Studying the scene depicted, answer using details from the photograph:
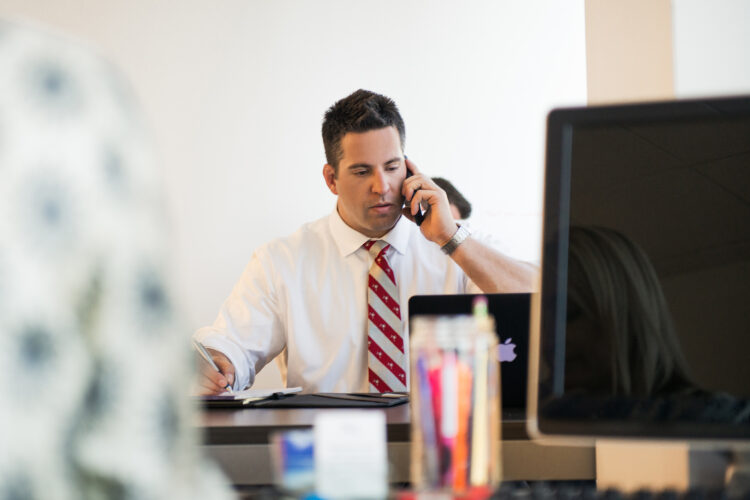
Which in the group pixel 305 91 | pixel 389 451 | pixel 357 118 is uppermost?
pixel 305 91

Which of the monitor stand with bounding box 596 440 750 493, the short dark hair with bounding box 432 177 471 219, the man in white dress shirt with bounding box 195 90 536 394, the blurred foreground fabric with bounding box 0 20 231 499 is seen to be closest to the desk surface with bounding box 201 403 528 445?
the monitor stand with bounding box 596 440 750 493

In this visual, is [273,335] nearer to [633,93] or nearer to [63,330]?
[633,93]

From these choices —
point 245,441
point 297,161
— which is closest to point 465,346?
point 245,441

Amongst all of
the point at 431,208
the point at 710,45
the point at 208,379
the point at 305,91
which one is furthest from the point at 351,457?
the point at 305,91

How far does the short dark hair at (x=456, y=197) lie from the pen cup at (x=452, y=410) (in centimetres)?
308

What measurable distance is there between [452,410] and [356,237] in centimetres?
202

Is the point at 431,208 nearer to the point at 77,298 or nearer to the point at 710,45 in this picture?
the point at 710,45

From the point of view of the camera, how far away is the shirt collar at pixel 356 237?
8.91ft

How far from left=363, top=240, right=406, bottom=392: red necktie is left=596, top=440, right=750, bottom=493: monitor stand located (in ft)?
4.20

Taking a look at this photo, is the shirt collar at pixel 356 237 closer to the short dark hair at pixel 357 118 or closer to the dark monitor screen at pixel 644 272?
the short dark hair at pixel 357 118

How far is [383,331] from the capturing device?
8.30 ft

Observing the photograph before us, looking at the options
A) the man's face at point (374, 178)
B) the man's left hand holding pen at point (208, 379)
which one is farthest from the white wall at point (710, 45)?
the man's face at point (374, 178)

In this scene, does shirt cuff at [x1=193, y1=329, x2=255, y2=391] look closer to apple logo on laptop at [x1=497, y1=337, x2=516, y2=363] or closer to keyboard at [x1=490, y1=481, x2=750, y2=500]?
apple logo on laptop at [x1=497, y1=337, x2=516, y2=363]

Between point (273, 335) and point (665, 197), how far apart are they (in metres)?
1.96
